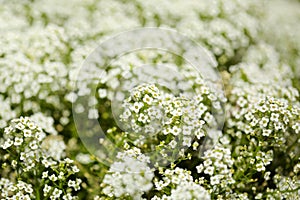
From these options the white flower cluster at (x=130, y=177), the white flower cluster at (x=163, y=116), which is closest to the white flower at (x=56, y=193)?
the white flower cluster at (x=130, y=177)

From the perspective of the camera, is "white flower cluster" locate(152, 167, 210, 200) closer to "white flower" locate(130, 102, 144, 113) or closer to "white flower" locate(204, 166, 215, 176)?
"white flower" locate(204, 166, 215, 176)

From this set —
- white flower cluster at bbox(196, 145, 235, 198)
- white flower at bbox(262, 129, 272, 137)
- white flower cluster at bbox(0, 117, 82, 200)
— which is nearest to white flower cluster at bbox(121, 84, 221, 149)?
white flower cluster at bbox(196, 145, 235, 198)

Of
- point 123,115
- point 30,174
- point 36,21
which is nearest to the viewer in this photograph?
point 123,115

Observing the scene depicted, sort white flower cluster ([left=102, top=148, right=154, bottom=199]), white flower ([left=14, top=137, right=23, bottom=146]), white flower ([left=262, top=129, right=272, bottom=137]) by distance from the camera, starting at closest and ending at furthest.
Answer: white flower cluster ([left=102, top=148, right=154, bottom=199]) < white flower ([left=14, top=137, right=23, bottom=146]) < white flower ([left=262, top=129, right=272, bottom=137])

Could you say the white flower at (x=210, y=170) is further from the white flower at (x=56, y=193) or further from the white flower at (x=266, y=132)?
the white flower at (x=56, y=193)

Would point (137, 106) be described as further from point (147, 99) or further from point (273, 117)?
point (273, 117)

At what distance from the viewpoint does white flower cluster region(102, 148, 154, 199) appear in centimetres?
277

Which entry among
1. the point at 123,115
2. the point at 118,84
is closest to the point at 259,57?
the point at 118,84

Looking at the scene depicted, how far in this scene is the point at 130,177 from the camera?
2.78m

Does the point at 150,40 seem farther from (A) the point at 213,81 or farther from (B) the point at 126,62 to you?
(A) the point at 213,81

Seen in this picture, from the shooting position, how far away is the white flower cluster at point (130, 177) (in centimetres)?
277

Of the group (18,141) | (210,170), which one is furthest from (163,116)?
(18,141)

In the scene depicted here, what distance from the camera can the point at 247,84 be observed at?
12.8ft

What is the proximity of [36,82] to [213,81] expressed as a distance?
168 cm
